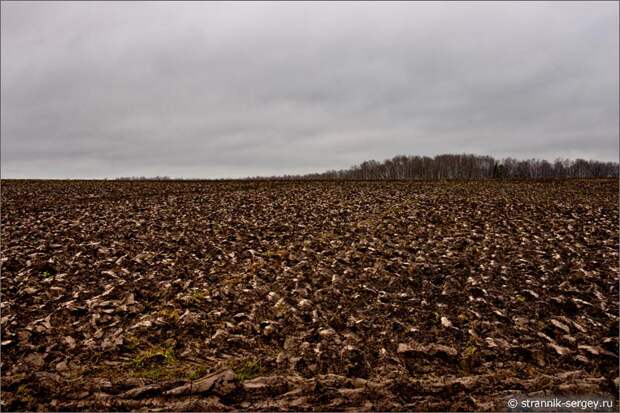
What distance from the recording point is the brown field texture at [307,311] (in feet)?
23.5

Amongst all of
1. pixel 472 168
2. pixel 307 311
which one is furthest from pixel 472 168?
pixel 307 311

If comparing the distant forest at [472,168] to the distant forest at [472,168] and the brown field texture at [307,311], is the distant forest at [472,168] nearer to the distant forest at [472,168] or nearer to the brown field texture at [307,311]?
the distant forest at [472,168]

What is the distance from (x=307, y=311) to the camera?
10.1m

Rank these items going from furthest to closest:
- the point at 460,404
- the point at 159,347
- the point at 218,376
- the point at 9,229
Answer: the point at 9,229 < the point at 159,347 < the point at 218,376 < the point at 460,404

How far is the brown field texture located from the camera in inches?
282

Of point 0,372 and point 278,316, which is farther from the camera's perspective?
point 278,316

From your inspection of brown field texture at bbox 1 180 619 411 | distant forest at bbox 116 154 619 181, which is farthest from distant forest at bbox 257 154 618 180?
brown field texture at bbox 1 180 619 411

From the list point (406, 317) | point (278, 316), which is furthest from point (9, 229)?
point (406, 317)

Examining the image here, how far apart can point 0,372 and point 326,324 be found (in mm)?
6850

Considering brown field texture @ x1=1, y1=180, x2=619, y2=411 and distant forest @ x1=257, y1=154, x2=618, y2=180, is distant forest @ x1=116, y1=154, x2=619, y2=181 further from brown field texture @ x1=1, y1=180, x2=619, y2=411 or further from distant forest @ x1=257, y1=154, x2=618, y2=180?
brown field texture @ x1=1, y1=180, x2=619, y2=411

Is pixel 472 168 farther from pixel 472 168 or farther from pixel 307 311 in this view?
pixel 307 311

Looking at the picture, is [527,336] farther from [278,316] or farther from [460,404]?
[278,316]

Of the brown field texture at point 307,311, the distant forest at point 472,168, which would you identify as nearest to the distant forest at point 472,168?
the distant forest at point 472,168

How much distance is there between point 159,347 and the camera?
857 centimetres
